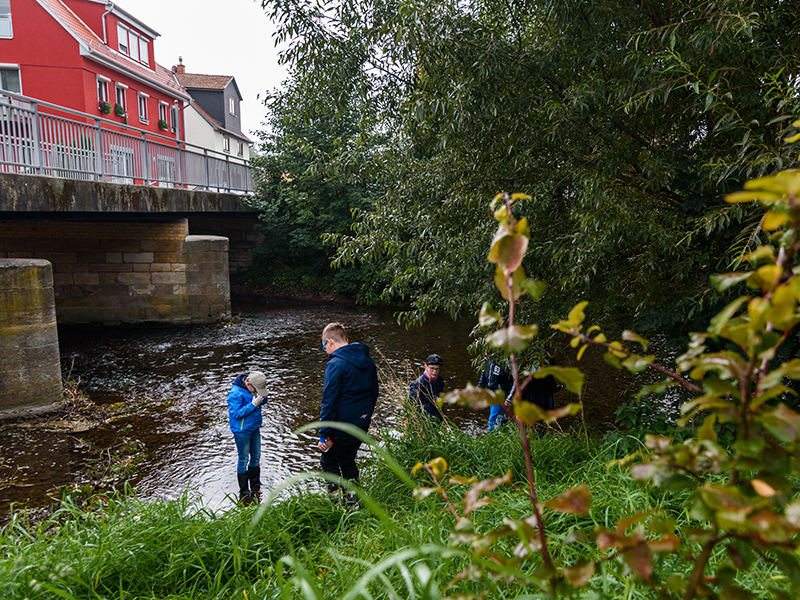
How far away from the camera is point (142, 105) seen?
2719 cm

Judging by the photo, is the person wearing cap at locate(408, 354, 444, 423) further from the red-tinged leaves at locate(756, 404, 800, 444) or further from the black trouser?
the red-tinged leaves at locate(756, 404, 800, 444)

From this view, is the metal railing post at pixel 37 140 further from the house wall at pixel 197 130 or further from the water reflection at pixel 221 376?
the house wall at pixel 197 130

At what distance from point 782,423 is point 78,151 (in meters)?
11.8

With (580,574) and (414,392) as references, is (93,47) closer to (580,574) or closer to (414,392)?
(414,392)

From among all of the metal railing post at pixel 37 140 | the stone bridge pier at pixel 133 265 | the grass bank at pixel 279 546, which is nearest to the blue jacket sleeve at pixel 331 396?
the grass bank at pixel 279 546

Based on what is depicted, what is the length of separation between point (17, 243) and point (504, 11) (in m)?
14.0

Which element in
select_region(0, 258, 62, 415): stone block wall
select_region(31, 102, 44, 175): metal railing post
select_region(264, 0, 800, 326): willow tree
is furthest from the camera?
select_region(31, 102, 44, 175): metal railing post

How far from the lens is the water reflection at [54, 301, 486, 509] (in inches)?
254

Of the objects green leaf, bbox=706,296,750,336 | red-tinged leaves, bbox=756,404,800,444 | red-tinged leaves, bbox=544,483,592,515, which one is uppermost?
green leaf, bbox=706,296,750,336

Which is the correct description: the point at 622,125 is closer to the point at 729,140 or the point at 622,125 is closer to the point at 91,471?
the point at 729,140

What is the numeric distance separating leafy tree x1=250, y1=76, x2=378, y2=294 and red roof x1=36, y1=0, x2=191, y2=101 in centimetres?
751

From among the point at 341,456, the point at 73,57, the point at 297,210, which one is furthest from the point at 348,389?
the point at 73,57

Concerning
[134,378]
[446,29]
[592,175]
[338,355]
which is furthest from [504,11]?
[134,378]

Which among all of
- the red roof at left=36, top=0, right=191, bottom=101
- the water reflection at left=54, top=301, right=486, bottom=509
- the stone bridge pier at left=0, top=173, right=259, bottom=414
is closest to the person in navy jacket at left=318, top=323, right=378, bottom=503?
the water reflection at left=54, top=301, right=486, bottom=509
